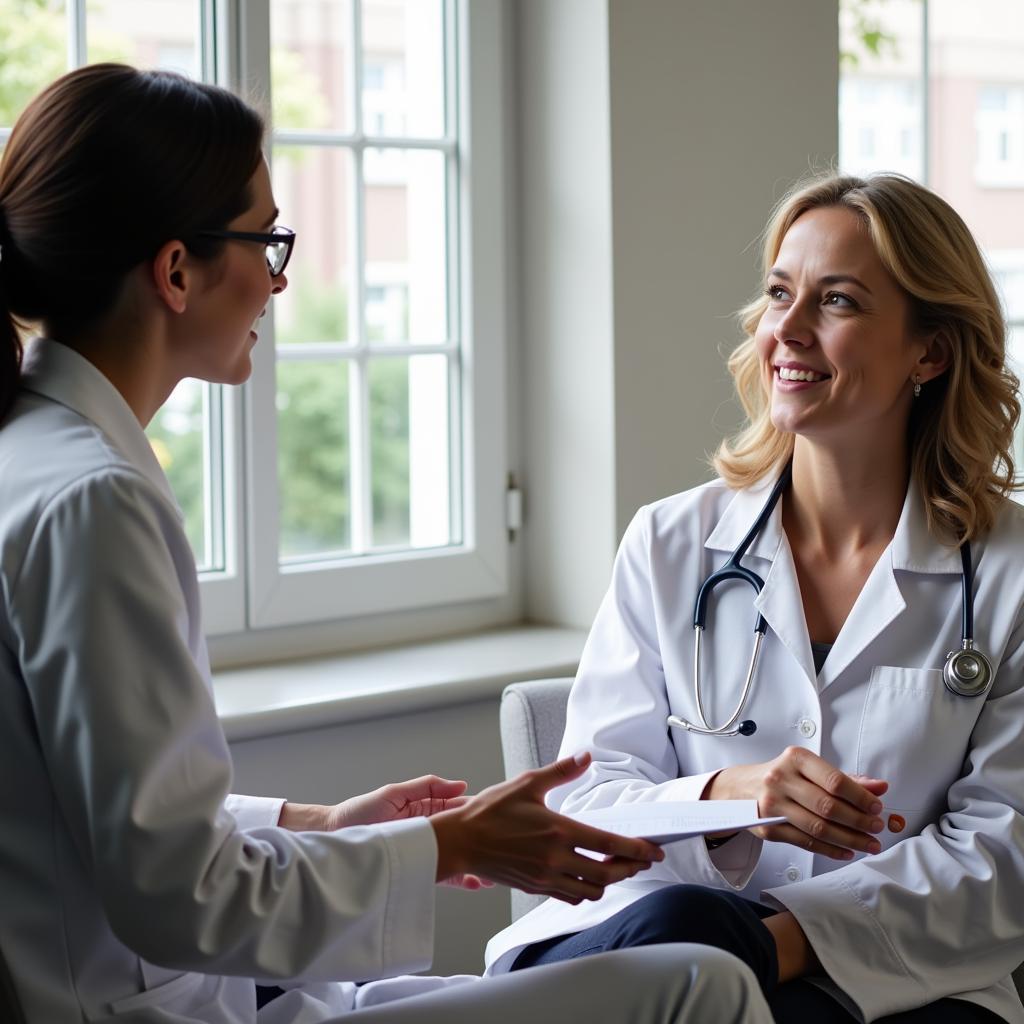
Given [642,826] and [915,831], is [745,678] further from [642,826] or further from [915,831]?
[642,826]

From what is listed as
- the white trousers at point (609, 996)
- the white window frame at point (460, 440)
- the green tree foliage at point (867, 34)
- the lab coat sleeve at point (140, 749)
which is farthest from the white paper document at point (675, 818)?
the green tree foliage at point (867, 34)

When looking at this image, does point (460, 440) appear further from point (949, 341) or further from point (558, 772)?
point (558, 772)

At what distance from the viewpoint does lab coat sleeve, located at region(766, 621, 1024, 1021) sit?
5.38 feet

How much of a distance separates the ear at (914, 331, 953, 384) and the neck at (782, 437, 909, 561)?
0.36 feet

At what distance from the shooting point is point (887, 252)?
1.89 metres

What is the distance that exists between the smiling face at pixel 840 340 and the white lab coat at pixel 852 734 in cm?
15

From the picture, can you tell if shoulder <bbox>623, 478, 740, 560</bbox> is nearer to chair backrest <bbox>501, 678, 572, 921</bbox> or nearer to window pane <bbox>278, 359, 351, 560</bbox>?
chair backrest <bbox>501, 678, 572, 921</bbox>

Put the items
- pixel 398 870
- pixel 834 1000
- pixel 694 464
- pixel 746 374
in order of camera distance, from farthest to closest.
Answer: pixel 694 464, pixel 746 374, pixel 834 1000, pixel 398 870

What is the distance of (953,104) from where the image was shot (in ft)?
13.5

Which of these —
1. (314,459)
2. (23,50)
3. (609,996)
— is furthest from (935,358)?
(314,459)

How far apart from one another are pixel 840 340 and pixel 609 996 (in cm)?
100

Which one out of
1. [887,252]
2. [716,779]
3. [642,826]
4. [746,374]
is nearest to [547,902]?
[716,779]

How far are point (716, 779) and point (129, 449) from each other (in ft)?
2.80

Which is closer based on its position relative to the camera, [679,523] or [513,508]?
[679,523]
